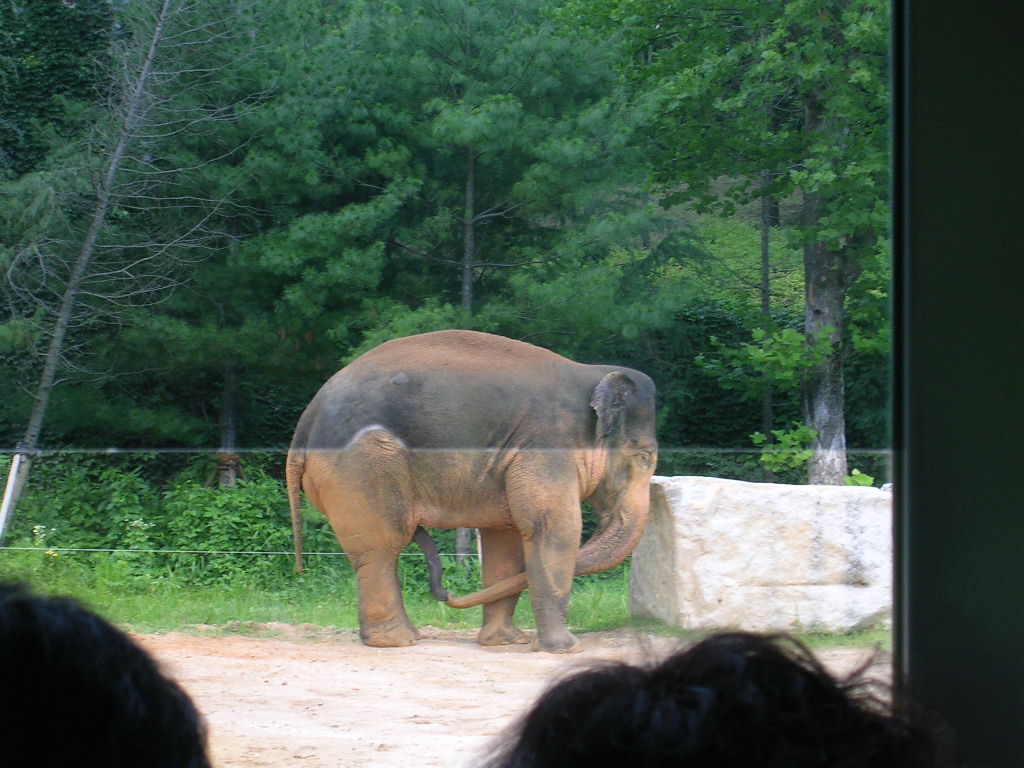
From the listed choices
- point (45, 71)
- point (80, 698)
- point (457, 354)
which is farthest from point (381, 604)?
point (45, 71)

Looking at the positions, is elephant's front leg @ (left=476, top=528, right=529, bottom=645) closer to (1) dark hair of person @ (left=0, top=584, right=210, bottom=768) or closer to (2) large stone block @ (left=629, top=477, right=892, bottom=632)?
(2) large stone block @ (left=629, top=477, right=892, bottom=632)

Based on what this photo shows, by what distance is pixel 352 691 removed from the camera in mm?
1048

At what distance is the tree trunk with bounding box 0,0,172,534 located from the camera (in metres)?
0.96

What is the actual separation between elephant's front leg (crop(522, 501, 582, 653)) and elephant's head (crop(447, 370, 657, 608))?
18mm

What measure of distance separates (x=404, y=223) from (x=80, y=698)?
58 centimetres

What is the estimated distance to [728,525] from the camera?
3.50 ft

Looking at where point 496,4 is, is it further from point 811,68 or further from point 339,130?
point 811,68

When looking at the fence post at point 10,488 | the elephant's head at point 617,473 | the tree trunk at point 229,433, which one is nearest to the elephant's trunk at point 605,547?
the elephant's head at point 617,473

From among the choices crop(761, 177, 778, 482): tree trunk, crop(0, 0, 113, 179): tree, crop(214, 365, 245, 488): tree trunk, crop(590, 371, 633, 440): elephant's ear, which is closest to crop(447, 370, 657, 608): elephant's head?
crop(590, 371, 633, 440): elephant's ear

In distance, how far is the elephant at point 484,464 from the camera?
103cm

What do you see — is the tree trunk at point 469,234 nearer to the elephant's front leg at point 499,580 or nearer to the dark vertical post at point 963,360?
the elephant's front leg at point 499,580

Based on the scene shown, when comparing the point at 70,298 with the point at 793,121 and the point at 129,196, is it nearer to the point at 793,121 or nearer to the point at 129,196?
the point at 129,196

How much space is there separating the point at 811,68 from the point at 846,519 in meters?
0.46

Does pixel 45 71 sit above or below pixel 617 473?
above
